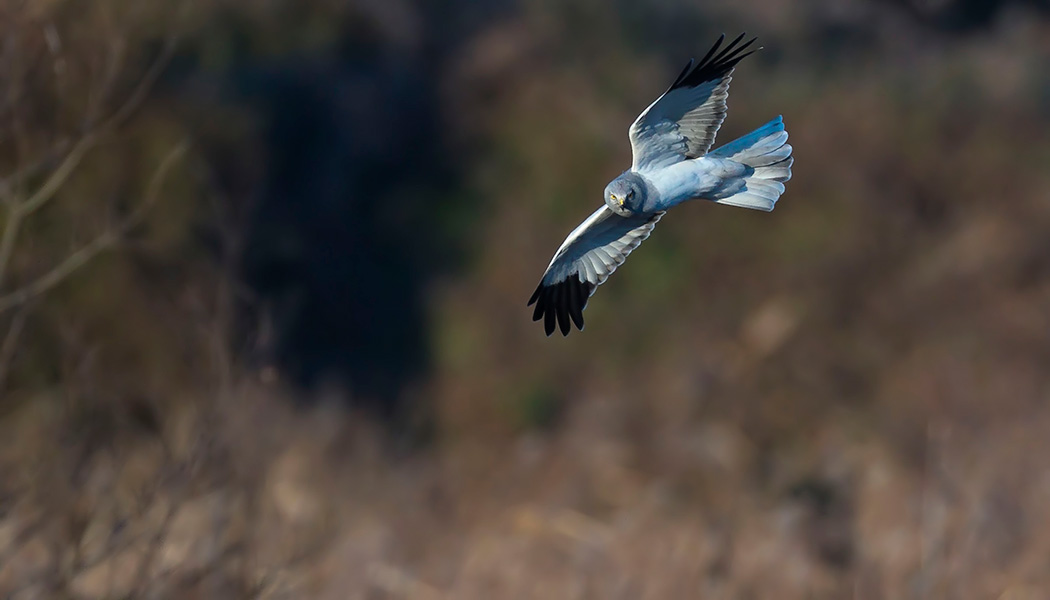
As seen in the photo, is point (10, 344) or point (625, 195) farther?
point (10, 344)

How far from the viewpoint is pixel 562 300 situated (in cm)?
411

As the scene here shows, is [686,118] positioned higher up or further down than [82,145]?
further down

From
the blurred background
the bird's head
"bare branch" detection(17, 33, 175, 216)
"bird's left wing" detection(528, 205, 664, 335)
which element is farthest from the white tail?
the blurred background

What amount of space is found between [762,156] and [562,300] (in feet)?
2.69

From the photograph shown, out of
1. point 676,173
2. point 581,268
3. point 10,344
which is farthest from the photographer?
point 10,344

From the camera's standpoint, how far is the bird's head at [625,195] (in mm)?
3234

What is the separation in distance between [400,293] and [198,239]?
12.6 ft

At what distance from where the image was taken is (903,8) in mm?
18094

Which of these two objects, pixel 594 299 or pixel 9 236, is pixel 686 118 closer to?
pixel 9 236

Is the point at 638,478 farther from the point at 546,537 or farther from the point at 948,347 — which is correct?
the point at 948,347

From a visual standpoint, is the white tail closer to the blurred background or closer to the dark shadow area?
the blurred background

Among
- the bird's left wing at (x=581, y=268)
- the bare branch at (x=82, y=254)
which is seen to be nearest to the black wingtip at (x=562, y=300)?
the bird's left wing at (x=581, y=268)

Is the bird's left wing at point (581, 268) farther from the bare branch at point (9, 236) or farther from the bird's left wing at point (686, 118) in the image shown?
the bare branch at point (9, 236)

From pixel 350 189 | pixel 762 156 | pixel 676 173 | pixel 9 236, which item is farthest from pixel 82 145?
pixel 350 189
